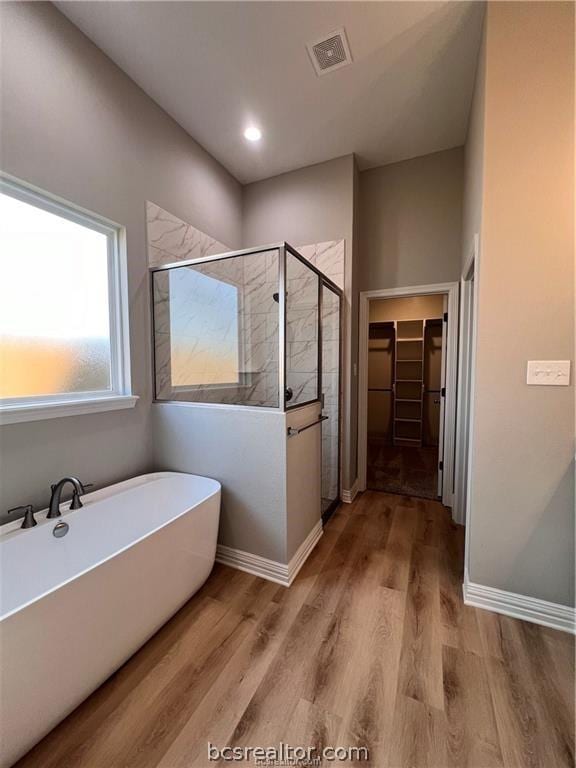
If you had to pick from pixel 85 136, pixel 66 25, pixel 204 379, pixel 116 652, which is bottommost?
pixel 116 652

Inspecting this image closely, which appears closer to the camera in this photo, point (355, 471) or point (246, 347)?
point (246, 347)

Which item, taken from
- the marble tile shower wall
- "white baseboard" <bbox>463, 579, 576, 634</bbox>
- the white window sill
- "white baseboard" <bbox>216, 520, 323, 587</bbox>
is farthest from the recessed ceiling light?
"white baseboard" <bbox>463, 579, 576, 634</bbox>

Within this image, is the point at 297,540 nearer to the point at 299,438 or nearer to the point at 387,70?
the point at 299,438

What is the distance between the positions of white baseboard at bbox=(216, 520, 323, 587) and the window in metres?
1.22

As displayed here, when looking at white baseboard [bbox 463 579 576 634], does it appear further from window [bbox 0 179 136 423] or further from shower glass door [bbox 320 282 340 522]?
window [bbox 0 179 136 423]

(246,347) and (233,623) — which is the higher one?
(246,347)

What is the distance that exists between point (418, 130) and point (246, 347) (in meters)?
2.25

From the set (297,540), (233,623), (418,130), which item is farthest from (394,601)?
(418,130)

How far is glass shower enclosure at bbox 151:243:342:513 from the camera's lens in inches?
81.4

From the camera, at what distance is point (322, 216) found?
291cm

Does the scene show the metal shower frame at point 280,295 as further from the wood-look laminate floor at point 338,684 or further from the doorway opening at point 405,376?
the doorway opening at point 405,376

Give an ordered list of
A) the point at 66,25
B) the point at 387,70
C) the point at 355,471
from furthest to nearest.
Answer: the point at 355,471 → the point at 387,70 → the point at 66,25

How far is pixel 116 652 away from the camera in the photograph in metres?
1.28

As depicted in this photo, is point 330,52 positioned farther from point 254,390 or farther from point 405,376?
point 405,376
